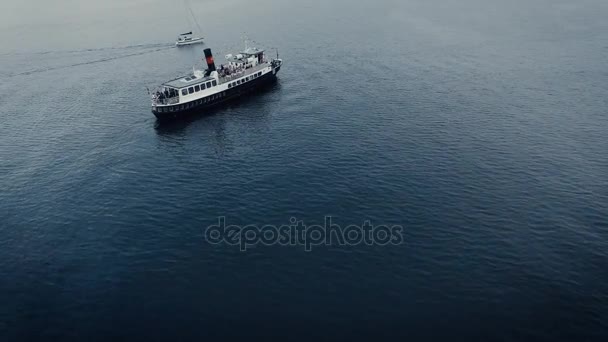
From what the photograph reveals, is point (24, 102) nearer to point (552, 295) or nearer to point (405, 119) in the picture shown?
point (405, 119)

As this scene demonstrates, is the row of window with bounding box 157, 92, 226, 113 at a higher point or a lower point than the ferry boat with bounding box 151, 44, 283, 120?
lower

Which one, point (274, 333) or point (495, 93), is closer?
point (274, 333)

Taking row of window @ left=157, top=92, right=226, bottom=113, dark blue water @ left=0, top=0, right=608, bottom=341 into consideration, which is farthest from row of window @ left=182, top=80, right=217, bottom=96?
dark blue water @ left=0, top=0, right=608, bottom=341

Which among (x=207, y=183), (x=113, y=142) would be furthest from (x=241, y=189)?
(x=113, y=142)

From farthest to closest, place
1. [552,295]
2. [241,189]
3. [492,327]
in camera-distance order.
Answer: [241,189] < [552,295] < [492,327]

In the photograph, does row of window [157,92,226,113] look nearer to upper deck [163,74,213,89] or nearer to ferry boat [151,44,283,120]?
ferry boat [151,44,283,120]
